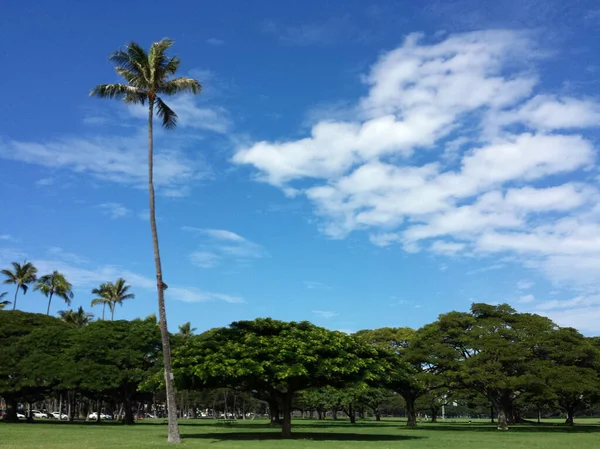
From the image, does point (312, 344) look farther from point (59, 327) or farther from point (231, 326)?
point (59, 327)

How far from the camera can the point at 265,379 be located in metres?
33.5

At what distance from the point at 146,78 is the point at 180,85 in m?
1.94

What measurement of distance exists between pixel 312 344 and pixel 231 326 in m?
6.37

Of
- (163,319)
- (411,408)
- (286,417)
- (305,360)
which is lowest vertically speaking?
(411,408)

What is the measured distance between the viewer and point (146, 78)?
31.0 meters

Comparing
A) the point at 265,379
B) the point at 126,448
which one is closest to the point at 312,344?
the point at 265,379

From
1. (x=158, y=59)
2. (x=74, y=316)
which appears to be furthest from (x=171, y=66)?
(x=74, y=316)

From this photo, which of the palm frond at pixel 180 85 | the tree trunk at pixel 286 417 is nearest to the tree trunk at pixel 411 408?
the tree trunk at pixel 286 417

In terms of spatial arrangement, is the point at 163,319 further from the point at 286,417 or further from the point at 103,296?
the point at 103,296

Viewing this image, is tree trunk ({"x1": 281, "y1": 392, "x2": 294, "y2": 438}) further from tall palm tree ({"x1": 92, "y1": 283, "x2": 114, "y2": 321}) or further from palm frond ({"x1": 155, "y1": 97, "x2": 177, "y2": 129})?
tall palm tree ({"x1": 92, "y1": 283, "x2": 114, "y2": 321})

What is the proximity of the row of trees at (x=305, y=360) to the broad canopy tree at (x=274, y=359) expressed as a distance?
76mm

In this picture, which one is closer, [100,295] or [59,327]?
[59,327]

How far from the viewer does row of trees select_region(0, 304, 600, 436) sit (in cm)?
3491

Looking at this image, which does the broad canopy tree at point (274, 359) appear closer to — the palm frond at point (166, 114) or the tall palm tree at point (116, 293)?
the palm frond at point (166, 114)
